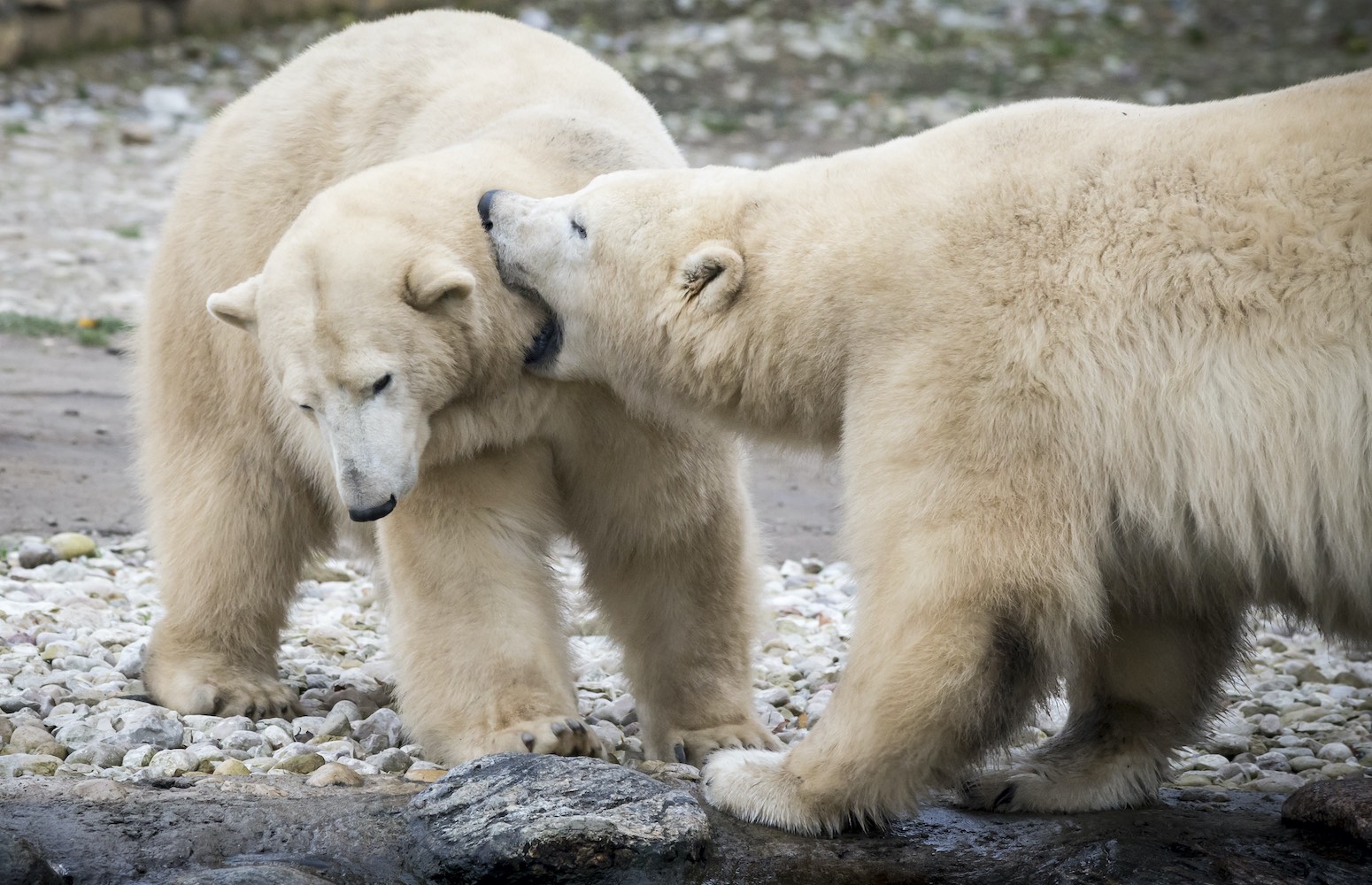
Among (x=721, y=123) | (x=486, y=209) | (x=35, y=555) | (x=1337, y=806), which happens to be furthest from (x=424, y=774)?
(x=721, y=123)

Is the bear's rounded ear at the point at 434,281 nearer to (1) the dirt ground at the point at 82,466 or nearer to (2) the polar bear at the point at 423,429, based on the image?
(2) the polar bear at the point at 423,429

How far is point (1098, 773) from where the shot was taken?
11.1ft

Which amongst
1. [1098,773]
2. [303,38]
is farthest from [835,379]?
[303,38]

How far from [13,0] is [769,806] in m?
10.6

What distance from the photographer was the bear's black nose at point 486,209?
3.36 meters

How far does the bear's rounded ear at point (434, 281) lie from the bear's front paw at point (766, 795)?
3.67 ft

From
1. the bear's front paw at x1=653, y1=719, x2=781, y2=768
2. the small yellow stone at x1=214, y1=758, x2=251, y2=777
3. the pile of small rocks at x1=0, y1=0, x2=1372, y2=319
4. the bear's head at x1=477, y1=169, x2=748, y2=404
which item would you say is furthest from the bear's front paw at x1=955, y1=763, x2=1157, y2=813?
the pile of small rocks at x1=0, y1=0, x2=1372, y2=319

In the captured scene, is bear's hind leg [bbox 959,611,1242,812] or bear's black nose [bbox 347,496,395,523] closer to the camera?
bear's black nose [bbox 347,496,395,523]

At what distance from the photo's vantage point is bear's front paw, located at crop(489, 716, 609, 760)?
3320 mm

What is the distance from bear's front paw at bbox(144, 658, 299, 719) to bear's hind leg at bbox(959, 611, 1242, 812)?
178cm

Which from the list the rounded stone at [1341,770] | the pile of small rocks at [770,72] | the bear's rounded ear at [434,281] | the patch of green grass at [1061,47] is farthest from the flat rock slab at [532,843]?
the patch of green grass at [1061,47]

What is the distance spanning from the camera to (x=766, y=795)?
3109mm

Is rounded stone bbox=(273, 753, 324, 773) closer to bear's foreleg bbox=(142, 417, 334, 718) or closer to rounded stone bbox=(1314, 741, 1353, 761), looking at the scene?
bear's foreleg bbox=(142, 417, 334, 718)

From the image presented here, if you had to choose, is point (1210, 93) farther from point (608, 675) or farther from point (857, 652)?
point (857, 652)
